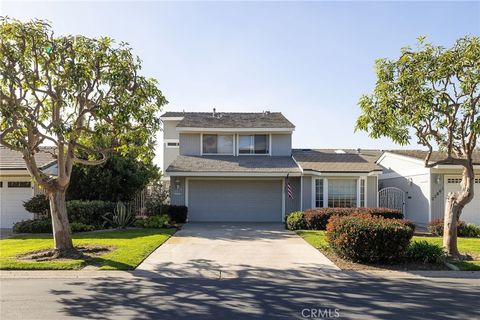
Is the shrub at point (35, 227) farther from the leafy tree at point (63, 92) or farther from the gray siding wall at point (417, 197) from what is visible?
the gray siding wall at point (417, 197)

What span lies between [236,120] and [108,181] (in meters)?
→ 8.78

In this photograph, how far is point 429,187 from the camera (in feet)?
71.1

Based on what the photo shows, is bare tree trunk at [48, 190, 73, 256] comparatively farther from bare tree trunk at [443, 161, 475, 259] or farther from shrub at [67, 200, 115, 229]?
bare tree trunk at [443, 161, 475, 259]

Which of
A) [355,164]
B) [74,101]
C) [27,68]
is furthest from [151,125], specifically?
[355,164]

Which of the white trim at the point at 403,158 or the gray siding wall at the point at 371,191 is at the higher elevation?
the white trim at the point at 403,158

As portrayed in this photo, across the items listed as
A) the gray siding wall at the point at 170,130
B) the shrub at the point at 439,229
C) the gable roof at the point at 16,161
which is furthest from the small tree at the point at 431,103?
the gray siding wall at the point at 170,130

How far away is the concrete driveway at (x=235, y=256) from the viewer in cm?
1089

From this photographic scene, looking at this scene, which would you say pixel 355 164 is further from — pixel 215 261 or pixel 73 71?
pixel 73 71

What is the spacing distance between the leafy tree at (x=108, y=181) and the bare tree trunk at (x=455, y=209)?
14.9 meters

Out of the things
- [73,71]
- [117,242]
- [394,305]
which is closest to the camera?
[394,305]

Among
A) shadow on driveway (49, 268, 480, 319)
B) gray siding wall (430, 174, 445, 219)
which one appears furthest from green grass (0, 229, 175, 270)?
gray siding wall (430, 174, 445, 219)

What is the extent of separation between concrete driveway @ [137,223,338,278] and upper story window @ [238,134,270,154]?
8213 mm

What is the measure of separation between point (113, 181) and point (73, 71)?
38.8 feet

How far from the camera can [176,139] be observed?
33.8m
